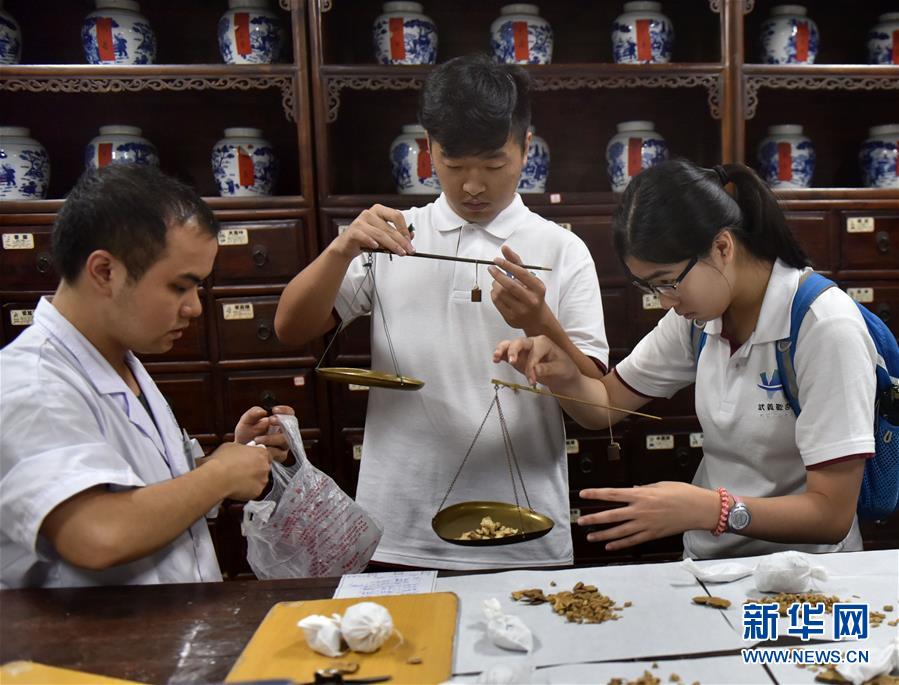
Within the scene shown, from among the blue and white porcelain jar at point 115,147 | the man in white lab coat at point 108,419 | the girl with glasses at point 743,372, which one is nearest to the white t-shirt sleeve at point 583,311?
the girl with glasses at point 743,372

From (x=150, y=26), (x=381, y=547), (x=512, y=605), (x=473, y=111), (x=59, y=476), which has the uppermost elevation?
(x=150, y=26)

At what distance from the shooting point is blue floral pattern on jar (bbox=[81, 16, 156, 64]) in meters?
2.76

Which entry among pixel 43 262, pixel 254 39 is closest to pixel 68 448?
pixel 43 262

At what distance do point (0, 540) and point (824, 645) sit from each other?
1372 millimetres

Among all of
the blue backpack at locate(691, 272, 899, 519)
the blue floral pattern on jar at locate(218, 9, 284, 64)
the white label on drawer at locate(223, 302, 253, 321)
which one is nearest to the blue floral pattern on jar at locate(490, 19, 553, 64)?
the blue floral pattern on jar at locate(218, 9, 284, 64)

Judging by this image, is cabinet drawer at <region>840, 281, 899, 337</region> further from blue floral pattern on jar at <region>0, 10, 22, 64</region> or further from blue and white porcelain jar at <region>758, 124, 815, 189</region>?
blue floral pattern on jar at <region>0, 10, 22, 64</region>

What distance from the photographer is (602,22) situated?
3141 millimetres

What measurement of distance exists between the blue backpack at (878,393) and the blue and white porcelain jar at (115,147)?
2319 mm

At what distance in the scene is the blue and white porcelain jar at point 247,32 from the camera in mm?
2803

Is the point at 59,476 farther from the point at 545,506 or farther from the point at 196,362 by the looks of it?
the point at 196,362

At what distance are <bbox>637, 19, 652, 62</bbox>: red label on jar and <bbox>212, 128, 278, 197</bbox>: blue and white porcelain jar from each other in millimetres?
1471

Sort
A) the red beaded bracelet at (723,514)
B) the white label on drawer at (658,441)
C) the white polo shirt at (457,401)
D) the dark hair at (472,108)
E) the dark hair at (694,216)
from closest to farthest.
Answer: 1. the red beaded bracelet at (723,514)
2. the dark hair at (694,216)
3. the dark hair at (472,108)
4. the white polo shirt at (457,401)
5. the white label on drawer at (658,441)

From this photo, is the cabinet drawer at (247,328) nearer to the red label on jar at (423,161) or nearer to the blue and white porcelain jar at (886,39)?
the red label on jar at (423,161)

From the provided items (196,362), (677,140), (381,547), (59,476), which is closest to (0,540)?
(59,476)
